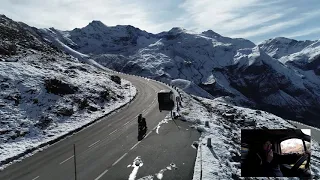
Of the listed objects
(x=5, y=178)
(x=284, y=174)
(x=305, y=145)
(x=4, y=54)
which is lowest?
(x=5, y=178)

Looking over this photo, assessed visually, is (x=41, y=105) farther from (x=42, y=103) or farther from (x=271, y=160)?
(x=271, y=160)

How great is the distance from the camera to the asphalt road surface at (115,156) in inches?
754

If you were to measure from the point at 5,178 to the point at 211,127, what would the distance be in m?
19.6

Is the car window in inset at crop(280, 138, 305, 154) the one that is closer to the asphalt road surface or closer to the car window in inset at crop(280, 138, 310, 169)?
the car window in inset at crop(280, 138, 310, 169)

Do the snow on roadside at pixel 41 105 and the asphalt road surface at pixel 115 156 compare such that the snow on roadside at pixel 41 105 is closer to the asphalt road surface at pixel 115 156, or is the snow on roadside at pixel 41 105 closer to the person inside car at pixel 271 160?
the asphalt road surface at pixel 115 156

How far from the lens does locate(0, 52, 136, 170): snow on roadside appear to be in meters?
28.0

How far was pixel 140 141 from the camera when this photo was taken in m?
26.6

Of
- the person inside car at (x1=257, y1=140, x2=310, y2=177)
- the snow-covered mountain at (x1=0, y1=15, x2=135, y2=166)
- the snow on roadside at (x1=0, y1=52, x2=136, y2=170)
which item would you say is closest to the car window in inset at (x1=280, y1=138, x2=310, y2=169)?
the person inside car at (x1=257, y1=140, x2=310, y2=177)

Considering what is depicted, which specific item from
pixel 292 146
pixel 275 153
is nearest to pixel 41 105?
pixel 275 153

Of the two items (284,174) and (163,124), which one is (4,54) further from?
(284,174)

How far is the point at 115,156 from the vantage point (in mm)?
22453

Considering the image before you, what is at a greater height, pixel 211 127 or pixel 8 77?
pixel 8 77

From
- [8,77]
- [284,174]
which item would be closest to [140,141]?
[284,174]

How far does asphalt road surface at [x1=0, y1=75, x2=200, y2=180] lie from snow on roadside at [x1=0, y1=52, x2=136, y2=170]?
2.22m
